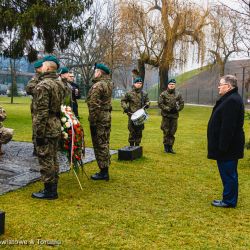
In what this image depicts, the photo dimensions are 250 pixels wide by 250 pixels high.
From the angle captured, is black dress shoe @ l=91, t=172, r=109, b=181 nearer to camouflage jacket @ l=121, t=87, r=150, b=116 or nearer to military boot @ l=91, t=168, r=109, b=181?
military boot @ l=91, t=168, r=109, b=181

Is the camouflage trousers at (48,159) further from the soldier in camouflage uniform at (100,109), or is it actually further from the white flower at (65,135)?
the soldier in camouflage uniform at (100,109)

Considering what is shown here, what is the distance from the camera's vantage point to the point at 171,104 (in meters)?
10.1

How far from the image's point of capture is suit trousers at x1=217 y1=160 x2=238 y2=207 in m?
5.60

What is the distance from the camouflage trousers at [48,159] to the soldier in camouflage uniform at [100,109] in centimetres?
122

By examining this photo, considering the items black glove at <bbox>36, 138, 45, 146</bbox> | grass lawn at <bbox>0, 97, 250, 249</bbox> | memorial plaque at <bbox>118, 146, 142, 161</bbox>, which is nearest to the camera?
grass lawn at <bbox>0, 97, 250, 249</bbox>

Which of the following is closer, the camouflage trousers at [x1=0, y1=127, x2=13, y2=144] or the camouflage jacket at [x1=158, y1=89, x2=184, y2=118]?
the camouflage trousers at [x1=0, y1=127, x2=13, y2=144]

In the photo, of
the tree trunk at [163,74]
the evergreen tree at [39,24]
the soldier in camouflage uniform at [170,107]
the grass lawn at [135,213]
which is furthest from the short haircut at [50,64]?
the tree trunk at [163,74]

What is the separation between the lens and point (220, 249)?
427 centimetres

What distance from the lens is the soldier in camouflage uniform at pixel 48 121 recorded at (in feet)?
18.1

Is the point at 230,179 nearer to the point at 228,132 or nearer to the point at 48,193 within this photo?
the point at 228,132

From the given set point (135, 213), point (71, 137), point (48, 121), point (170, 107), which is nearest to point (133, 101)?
point (170, 107)

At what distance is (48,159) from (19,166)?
7.62ft

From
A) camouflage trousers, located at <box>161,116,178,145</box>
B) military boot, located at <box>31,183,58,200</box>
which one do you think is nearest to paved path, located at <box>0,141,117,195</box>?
military boot, located at <box>31,183,58,200</box>

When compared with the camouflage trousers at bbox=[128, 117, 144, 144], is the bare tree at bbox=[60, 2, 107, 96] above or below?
above
